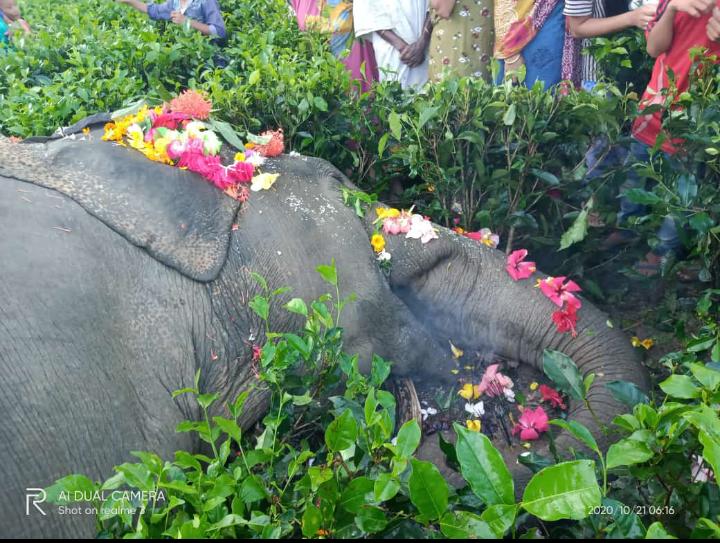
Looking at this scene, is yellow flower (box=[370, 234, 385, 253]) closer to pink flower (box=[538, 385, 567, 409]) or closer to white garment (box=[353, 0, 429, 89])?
pink flower (box=[538, 385, 567, 409])

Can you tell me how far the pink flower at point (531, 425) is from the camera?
2857 millimetres

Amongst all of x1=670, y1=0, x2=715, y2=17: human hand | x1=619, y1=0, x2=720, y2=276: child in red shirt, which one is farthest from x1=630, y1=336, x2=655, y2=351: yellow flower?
x1=670, y1=0, x2=715, y2=17: human hand

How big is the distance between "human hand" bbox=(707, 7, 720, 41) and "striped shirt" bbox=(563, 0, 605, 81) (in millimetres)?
937

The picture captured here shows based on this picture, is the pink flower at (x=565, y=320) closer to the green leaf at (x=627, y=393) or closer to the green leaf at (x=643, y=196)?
the green leaf at (x=643, y=196)

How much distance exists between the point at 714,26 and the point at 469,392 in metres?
2.22

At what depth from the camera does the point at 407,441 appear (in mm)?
1387

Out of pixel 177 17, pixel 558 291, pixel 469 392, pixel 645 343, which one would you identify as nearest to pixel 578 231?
pixel 558 291

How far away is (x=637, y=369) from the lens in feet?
9.70

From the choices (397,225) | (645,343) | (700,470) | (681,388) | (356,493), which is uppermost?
(681,388)

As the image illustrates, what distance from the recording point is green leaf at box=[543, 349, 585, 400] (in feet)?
5.46

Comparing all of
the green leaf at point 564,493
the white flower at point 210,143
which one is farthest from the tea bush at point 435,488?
the white flower at point 210,143

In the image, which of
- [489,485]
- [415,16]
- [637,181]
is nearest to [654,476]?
[489,485]

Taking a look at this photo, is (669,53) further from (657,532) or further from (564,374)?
(657,532)

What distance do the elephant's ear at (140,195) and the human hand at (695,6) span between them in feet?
8.10
